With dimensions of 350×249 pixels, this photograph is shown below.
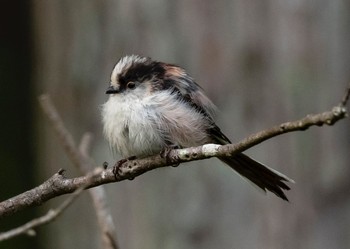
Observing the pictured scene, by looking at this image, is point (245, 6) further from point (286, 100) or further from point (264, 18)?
point (286, 100)

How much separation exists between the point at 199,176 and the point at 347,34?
914 millimetres

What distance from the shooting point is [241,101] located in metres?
3.76

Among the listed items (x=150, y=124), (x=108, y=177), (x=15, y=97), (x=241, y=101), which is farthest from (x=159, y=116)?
(x=15, y=97)

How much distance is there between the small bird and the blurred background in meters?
0.58

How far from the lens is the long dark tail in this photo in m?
2.80

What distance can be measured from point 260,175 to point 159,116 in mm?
409

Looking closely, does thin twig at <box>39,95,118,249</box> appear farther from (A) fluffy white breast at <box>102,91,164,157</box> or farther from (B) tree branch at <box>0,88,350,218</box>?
(A) fluffy white breast at <box>102,91,164,157</box>

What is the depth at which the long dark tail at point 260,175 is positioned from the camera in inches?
110

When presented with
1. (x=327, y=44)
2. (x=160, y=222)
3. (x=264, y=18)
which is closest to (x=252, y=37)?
(x=264, y=18)

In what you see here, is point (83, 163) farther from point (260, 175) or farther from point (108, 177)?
point (260, 175)

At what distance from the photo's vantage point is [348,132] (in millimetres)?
3738

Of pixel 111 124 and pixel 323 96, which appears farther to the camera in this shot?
pixel 323 96

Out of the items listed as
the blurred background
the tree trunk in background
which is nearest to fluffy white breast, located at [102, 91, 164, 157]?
the blurred background

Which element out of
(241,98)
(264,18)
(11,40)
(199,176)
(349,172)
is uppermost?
(11,40)
